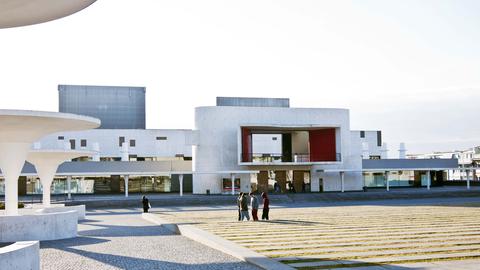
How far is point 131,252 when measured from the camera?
16.9 m

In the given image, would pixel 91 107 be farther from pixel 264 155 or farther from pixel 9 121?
pixel 9 121

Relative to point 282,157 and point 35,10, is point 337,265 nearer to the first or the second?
point 35,10

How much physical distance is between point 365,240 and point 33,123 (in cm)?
1100

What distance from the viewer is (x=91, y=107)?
76.6 m

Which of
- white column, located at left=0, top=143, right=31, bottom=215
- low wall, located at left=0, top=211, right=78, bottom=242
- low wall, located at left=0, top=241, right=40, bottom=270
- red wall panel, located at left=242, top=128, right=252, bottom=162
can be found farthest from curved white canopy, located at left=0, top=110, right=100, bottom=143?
red wall panel, located at left=242, top=128, right=252, bottom=162

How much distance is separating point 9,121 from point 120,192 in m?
34.6

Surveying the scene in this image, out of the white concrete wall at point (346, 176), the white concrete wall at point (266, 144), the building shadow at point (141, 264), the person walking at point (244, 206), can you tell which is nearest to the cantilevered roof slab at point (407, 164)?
the white concrete wall at point (346, 176)

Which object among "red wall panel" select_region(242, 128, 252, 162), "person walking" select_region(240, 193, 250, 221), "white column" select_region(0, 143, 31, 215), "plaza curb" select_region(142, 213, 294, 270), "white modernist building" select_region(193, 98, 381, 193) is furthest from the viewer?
"white modernist building" select_region(193, 98, 381, 193)

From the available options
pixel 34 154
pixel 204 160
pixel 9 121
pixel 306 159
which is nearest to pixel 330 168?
pixel 306 159

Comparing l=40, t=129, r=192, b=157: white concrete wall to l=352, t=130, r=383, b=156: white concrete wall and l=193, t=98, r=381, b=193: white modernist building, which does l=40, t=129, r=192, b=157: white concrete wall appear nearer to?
l=193, t=98, r=381, b=193: white modernist building

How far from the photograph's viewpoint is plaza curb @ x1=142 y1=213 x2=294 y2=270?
13.5m

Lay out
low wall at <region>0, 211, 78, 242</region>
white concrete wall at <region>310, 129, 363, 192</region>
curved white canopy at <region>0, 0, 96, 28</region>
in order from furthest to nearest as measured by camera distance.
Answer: white concrete wall at <region>310, 129, 363, 192</region> < low wall at <region>0, 211, 78, 242</region> < curved white canopy at <region>0, 0, 96, 28</region>

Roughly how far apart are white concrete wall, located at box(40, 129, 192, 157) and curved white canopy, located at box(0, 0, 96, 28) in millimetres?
44691

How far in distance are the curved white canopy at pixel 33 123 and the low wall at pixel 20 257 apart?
657 cm
